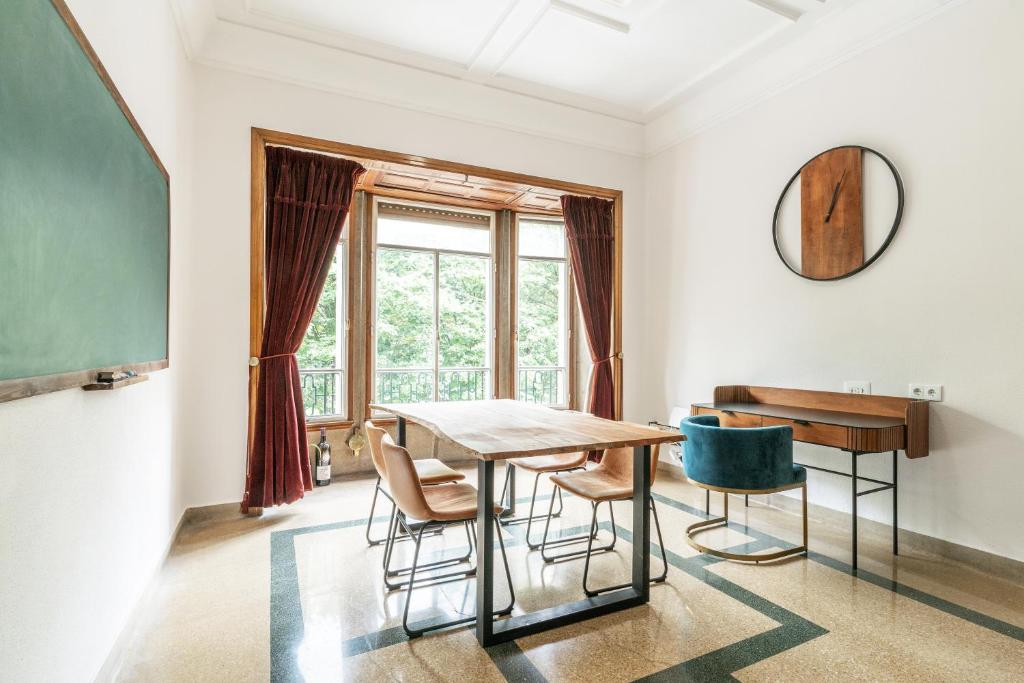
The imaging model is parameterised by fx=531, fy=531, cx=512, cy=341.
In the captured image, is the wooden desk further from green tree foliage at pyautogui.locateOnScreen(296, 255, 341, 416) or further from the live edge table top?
green tree foliage at pyautogui.locateOnScreen(296, 255, 341, 416)

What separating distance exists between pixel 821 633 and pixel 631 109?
13.4 feet

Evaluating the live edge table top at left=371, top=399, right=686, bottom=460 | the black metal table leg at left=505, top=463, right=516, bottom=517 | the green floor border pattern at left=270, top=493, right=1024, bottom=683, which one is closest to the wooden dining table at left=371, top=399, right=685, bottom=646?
the live edge table top at left=371, top=399, right=686, bottom=460

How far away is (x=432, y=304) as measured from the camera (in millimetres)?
5207

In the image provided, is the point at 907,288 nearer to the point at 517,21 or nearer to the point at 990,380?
the point at 990,380

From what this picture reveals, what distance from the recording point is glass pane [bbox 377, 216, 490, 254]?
16.5ft

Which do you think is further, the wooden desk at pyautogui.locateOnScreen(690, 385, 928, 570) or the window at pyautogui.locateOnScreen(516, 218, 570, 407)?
the window at pyautogui.locateOnScreen(516, 218, 570, 407)

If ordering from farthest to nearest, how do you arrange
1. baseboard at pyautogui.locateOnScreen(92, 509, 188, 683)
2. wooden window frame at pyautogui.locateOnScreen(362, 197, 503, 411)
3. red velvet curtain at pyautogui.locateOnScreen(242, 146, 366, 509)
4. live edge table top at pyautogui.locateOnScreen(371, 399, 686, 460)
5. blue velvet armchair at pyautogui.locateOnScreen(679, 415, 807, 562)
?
1. wooden window frame at pyautogui.locateOnScreen(362, 197, 503, 411)
2. red velvet curtain at pyautogui.locateOnScreen(242, 146, 366, 509)
3. blue velvet armchair at pyautogui.locateOnScreen(679, 415, 807, 562)
4. live edge table top at pyautogui.locateOnScreen(371, 399, 686, 460)
5. baseboard at pyautogui.locateOnScreen(92, 509, 188, 683)

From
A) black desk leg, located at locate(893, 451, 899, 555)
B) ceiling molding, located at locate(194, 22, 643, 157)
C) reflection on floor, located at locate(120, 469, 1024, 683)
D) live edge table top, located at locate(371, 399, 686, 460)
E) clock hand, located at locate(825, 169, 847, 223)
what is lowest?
reflection on floor, located at locate(120, 469, 1024, 683)

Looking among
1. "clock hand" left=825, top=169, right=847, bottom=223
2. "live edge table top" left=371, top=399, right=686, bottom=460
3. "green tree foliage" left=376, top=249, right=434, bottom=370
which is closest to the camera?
"live edge table top" left=371, top=399, right=686, bottom=460

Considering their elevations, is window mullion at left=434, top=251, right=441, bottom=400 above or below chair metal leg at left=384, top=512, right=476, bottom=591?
above

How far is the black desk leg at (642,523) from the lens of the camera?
233 cm

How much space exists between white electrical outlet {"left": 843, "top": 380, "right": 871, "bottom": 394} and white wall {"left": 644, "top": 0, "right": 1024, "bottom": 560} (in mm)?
41

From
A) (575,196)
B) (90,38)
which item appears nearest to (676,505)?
(575,196)

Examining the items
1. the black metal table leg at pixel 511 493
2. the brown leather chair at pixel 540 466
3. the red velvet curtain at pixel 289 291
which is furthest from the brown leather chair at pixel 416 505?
the red velvet curtain at pixel 289 291
